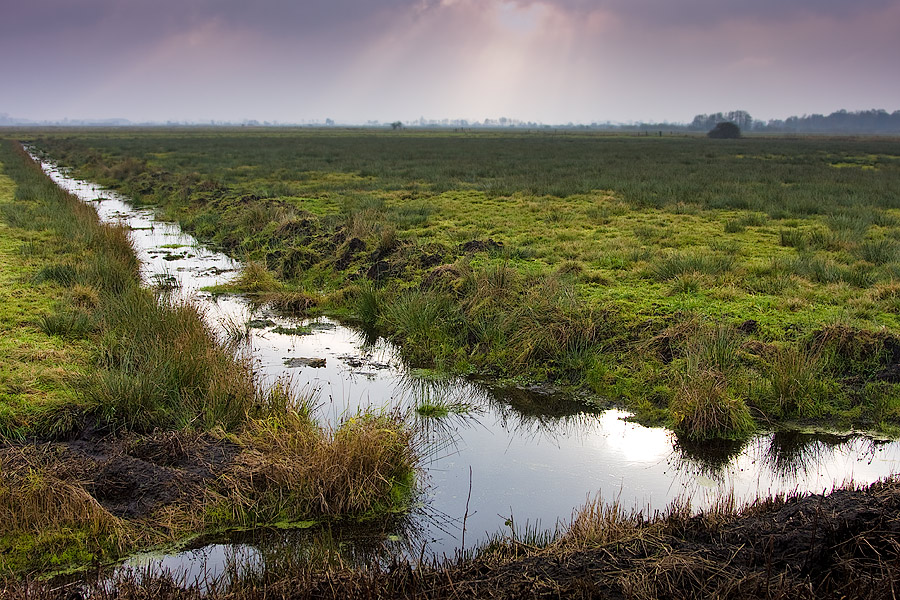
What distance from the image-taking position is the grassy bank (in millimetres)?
5094

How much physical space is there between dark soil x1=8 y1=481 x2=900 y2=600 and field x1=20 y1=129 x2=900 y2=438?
251cm

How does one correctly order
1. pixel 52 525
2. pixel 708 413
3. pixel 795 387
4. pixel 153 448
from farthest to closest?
1. pixel 795 387
2. pixel 708 413
3. pixel 153 448
4. pixel 52 525

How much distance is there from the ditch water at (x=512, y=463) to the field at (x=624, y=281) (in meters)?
0.46

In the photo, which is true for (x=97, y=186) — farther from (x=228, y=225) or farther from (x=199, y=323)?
(x=199, y=323)

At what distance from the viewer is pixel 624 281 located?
1188 cm

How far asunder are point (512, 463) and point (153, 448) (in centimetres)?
325

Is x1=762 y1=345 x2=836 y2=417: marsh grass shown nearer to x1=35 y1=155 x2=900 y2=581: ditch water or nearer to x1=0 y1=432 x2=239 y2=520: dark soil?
x1=35 y1=155 x2=900 y2=581: ditch water

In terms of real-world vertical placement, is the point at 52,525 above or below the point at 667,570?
below

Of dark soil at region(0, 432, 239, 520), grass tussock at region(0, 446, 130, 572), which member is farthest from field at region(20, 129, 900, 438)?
grass tussock at region(0, 446, 130, 572)

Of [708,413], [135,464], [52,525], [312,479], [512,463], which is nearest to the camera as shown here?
[52,525]

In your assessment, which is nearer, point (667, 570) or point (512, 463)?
point (667, 570)

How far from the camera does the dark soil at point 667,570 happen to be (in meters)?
4.07

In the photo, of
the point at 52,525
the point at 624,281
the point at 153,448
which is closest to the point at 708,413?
the point at 624,281

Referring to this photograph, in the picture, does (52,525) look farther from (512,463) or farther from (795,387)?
(795,387)
